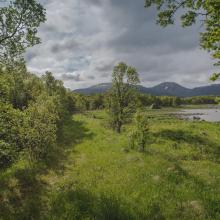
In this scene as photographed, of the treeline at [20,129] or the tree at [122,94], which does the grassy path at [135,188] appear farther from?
the tree at [122,94]

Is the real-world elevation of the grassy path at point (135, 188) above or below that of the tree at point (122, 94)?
below

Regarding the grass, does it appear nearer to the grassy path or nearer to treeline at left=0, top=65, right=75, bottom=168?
the grassy path

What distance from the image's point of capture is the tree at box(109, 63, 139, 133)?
44.2 m

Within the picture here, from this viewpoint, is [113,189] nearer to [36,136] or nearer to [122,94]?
[36,136]

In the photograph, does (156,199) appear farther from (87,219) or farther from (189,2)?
(189,2)

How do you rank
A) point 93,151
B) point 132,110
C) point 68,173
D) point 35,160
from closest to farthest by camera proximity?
point 68,173 < point 35,160 < point 93,151 < point 132,110

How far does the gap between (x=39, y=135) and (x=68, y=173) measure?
5.68 meters

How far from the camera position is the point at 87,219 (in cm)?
1130

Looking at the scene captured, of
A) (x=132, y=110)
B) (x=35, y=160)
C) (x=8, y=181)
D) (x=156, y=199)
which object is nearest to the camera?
(x=156, y=199)

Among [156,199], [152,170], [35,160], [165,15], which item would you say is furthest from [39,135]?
[165,15]

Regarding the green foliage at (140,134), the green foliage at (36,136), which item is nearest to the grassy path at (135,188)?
the green foliage at (140,134)

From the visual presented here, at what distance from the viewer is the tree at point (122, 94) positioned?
4416 cm

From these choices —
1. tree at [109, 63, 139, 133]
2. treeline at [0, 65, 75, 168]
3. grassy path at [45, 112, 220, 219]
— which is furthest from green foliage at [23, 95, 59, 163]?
tree at [109, 63, 139, 133]

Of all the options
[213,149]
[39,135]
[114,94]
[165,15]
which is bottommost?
[213,149]
